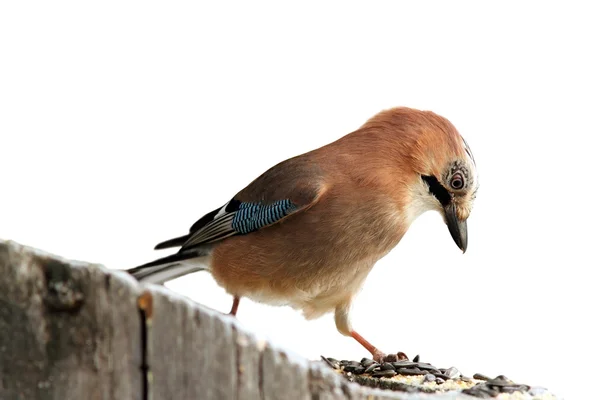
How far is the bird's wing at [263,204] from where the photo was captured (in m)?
5.25

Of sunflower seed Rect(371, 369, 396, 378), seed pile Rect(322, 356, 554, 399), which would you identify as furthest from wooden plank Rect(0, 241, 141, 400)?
sunflower seed Rect(371, 369, 396, 378)

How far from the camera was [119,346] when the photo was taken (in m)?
2.86

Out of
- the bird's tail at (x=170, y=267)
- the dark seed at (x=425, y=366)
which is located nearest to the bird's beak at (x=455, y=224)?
the dark seed at (x=425, y=366)

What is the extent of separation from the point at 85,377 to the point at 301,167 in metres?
2.76

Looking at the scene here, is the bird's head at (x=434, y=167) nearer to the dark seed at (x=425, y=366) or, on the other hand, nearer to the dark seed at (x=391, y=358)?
the dark seed at (x=391, y=358)

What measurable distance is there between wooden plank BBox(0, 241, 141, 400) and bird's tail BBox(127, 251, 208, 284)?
2.73 metres

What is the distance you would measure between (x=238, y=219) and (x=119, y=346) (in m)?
2.74

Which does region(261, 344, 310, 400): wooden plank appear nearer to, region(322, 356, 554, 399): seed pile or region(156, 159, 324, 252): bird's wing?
region(322, 356, 554, 399): seed pile

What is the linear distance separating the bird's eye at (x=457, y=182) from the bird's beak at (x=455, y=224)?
0.36 ft

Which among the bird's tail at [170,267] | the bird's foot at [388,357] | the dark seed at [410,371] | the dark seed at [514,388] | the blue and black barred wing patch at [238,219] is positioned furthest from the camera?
the bird's tail at [170,267]

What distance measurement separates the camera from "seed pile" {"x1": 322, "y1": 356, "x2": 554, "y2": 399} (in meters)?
3.86

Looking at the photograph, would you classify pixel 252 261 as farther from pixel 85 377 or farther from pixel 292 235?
pixel 85 377

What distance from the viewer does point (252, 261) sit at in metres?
5.33

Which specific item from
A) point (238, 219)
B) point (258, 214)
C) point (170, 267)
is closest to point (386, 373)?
point (258, 214)
